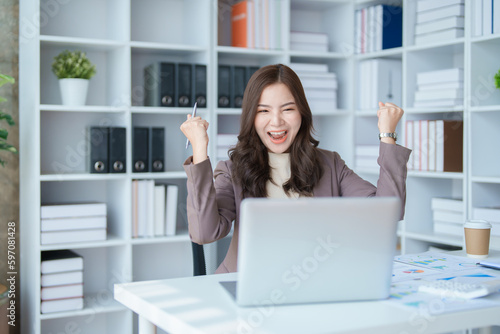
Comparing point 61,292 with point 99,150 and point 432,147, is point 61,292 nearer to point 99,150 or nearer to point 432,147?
point 99,150

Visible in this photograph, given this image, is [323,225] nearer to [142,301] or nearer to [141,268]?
[142,301]

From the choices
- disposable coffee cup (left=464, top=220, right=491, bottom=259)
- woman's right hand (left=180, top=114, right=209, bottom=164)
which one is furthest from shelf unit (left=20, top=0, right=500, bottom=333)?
woman's right hand (left=180, top=114, right=209, bottom=164)

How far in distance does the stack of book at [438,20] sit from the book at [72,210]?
1940 mm

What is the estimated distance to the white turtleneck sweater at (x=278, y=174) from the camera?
2105 mm

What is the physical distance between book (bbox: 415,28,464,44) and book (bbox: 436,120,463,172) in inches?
17.6

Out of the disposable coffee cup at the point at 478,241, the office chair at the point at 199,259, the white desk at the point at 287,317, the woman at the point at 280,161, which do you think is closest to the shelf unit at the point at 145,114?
the disposable coffee cup at the point at 478,241

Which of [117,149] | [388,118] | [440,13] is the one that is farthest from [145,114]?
[388,118]

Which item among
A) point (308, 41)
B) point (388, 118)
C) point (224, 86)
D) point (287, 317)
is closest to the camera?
point (287, 317)

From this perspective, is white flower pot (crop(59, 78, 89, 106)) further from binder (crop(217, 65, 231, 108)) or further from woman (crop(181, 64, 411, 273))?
woman (crop(181, 64, 411, 273))

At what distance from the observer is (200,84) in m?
3.21

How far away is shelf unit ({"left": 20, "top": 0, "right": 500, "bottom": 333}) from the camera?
2.91 metres

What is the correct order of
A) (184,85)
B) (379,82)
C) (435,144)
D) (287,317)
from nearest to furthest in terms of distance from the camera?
(287,317), (435,144), (184,85), (379,82)

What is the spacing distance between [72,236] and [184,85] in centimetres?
98

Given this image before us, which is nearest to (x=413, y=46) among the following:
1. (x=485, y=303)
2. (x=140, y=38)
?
(x=140, y=38)
